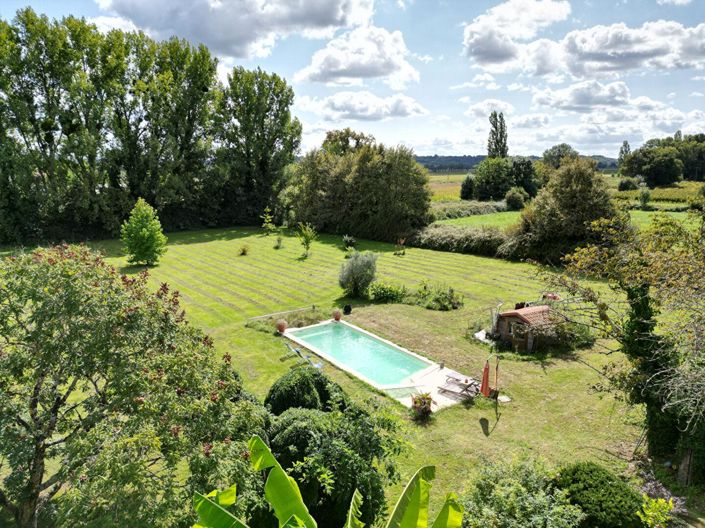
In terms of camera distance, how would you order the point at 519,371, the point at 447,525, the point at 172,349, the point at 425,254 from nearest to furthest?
1. the point at 447,525
2. the point at 172,349
3. the point at 519,371
4. the point at 425,254

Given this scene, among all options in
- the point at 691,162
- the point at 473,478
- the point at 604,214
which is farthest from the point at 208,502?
the point at 691,162

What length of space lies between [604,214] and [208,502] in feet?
94.3

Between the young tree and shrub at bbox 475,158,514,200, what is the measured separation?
5510cm

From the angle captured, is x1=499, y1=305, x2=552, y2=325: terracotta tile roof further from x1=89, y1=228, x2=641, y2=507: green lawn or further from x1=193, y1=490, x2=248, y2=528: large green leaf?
x1=193, y1=490, x2=248, y2=528: large green leaf

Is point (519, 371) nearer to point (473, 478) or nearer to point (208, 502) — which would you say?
point (473, 478)

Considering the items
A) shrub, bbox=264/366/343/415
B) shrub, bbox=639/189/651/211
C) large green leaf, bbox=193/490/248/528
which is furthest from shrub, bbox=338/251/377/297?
shrub, bbox=639/189/651/211

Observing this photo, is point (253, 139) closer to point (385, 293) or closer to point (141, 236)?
point (141, 236)

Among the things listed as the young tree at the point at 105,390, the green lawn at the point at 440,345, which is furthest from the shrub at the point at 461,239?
the young tree at the point at 105,390

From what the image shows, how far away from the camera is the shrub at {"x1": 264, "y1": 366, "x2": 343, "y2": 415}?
9.09 meters

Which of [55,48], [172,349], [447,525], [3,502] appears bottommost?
[3,502]

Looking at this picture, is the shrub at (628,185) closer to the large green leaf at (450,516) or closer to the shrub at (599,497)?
the shrub at (599,497)

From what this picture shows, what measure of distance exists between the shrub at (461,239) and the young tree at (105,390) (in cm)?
2728

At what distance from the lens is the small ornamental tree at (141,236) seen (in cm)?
2689

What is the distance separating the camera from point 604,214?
26469mm
